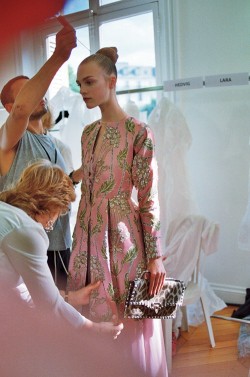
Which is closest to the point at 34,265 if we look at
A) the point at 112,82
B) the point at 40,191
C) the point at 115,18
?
the point at 40,191

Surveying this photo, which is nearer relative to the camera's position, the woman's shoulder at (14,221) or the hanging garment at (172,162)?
the woman's shoulder at (14,221)

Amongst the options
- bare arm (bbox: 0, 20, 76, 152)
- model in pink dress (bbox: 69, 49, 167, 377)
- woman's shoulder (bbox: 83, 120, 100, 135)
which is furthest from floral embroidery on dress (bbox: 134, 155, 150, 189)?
bare arm (bbox: 0, 20, 76, 152)

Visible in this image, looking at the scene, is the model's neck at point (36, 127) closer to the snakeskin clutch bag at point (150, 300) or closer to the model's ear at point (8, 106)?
the model's ear at point (8, 106)

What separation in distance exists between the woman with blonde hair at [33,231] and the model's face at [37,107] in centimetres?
9

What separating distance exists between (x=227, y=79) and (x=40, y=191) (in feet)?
1.32

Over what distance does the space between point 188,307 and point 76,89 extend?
52cm

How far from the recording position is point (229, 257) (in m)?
0.83

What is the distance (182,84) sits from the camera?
2.48ft

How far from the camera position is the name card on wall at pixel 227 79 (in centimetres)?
73

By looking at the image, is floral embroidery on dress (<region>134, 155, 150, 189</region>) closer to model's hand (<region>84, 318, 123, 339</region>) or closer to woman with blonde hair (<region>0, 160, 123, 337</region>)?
woman with blonde hair (<region>0, 160, 123, 337</region>)

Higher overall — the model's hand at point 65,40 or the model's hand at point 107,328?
the model's hand at point 65,40

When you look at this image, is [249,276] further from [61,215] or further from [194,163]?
[61,215]

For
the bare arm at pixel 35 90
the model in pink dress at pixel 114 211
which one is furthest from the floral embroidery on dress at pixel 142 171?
the bare arm at pixel 35 90

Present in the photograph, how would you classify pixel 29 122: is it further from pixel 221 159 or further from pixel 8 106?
pixel 221 159
